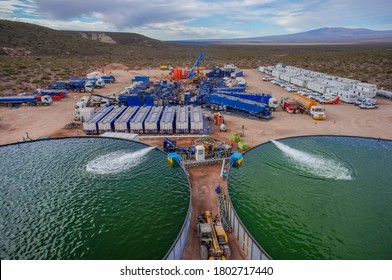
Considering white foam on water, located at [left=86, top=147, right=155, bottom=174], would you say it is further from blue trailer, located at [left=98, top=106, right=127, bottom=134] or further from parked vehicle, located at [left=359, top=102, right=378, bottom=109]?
parked vehicle, located at [left=359, top=102, right=378, bottom=109]

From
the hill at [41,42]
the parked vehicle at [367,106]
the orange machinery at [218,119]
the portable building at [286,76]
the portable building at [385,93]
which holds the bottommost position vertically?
the orange machinery at [218,119]

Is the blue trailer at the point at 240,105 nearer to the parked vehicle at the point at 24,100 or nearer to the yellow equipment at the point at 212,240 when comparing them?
the yellow equipment at the point at 212,240

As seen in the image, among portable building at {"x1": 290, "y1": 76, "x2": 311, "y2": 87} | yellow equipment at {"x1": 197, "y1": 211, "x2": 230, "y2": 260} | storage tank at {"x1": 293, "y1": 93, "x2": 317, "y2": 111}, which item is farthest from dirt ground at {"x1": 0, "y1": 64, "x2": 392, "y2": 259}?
portable building at {"x1": 290, "y1": 76, "x2": 311, "y2": 87}

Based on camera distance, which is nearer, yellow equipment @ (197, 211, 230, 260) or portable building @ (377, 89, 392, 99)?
yellow equipment @ (197, 211, 230, 260)

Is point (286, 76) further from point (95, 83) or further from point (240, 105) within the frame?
point (95, 83)

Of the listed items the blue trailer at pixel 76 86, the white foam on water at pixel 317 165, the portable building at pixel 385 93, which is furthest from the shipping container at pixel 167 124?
the portable building at pixel 385 93

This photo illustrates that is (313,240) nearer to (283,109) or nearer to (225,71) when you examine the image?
(283,109)
